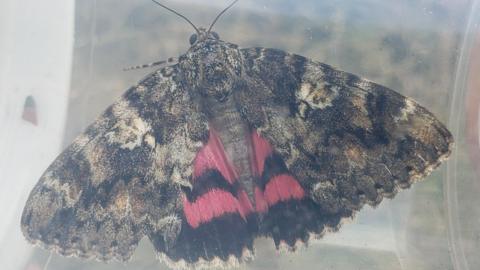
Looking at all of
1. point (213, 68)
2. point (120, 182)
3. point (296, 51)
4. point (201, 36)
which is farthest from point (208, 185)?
point (296, 51)

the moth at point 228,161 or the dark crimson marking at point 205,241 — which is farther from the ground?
the moth at point 228,161

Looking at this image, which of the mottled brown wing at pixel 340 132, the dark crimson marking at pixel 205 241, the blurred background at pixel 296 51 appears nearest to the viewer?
the mottled brown wing at pixel 340 132

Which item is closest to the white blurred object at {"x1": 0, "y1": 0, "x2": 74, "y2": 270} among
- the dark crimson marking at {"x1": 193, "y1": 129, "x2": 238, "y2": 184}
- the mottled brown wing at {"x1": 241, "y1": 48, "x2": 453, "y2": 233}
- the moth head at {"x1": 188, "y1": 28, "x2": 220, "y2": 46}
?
the moth head at {"x1": 188, "y1": 28, "x2": 220, "y2": 46}

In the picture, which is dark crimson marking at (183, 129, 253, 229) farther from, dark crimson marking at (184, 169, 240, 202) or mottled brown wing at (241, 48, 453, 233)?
mottled brown wing at (241, 48, 453, 233)

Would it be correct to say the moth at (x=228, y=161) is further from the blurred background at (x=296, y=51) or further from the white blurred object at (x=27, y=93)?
the white blurred object at (x=27, y=93)

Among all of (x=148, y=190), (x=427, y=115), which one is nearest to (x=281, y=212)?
(x=148, y=190)

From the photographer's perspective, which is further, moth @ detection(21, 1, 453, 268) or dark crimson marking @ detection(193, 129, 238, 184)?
dark crimson marking @ detection(193, 129, 238, 184)

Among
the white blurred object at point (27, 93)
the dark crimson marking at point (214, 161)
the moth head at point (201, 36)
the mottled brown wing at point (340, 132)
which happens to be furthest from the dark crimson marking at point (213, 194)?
the white blurred object at point (27, 93)
